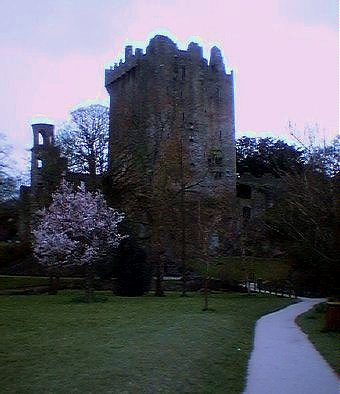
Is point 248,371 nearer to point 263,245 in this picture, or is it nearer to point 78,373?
point 78,373

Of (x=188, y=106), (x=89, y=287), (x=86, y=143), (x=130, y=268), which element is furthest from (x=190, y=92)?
(x=89, y=287)

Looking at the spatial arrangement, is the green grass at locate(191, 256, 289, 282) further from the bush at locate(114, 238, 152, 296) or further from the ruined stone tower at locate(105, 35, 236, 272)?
the bush at locate(114, 238, 152, 296)

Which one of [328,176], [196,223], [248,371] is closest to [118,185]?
[196,223]

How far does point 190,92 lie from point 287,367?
52.7 m

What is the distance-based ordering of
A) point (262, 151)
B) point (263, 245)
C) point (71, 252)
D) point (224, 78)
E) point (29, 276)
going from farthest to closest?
point (262, 151) → point (224, 78) → point (263, 245) → point (29, 276) → point (71, 252)

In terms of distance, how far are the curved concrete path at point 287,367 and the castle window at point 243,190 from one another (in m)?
51.8

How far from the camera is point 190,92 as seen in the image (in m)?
61.4

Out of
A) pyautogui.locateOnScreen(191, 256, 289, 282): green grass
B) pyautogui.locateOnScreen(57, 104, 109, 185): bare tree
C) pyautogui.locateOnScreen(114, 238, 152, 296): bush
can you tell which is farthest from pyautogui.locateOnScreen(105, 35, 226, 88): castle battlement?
pyautogui.locateOnScreen(114, 238, 152, 296): bush

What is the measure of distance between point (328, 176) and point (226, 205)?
1740 centimetres

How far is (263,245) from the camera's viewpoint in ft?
158

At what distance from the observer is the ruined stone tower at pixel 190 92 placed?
56.9m

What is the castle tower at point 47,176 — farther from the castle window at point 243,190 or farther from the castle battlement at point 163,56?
the castle window at point 243,190

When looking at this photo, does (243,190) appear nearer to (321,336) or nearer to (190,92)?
(190,92)

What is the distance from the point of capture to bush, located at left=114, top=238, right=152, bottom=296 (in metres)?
31.3
